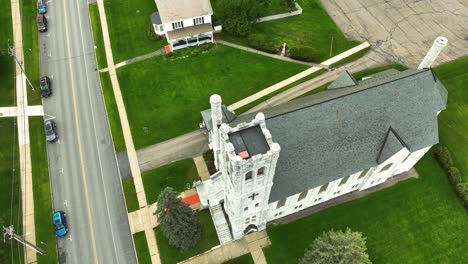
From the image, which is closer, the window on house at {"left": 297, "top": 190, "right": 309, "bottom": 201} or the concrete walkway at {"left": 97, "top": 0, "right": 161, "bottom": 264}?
the window on house at {"left": 297, "top": 190, "right": 309, "bottom": 201}

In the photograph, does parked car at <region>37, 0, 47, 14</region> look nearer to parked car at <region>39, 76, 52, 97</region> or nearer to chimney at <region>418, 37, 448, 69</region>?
parked car at <region>39, 76, 52, 97</region>

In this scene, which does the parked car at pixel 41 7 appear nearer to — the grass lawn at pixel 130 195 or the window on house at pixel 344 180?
the grass lawn at pixel 130 195

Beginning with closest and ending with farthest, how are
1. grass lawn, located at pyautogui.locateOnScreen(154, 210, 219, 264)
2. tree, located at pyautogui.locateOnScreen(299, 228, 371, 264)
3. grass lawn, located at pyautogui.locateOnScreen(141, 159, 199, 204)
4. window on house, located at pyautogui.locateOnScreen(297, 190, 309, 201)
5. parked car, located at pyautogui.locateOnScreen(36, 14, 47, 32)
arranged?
tree, located at pyautogui.locateOnScreen(299, 228, 371, 264), window on house, located at pyautogui.locateOnScreen(297, 190, 309, 201), grass lawn, located at pyautogui.locateOnScreen(154, 210, 219, 264), grass lawn, located at pyautogui.locateOnScreen(141, 159, 199, 204), parked car, located at pyautogui.locateOnScreen(36, 14, 47, 32)

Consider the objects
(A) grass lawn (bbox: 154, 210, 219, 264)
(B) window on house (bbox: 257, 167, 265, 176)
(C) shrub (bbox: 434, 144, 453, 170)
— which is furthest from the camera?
(C) shrub (bbox: 434, 144, 453, 170)

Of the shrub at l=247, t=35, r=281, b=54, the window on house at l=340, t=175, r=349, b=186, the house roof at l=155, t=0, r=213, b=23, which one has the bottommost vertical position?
the window on house at l=340, t=175, r=349, b=186

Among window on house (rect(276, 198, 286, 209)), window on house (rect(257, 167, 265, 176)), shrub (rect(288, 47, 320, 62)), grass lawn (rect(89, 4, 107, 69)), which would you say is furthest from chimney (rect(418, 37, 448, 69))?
grass lawn (rect(89, 4, 107, 69))

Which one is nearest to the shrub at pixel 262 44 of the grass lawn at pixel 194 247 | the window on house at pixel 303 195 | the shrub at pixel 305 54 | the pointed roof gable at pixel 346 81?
the shrub at pixel 305 54
